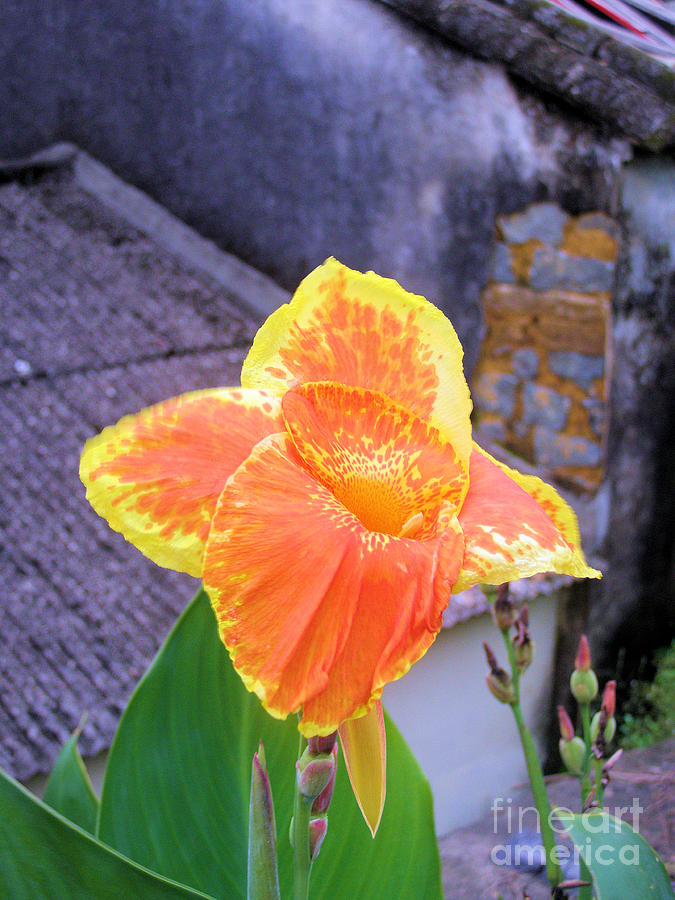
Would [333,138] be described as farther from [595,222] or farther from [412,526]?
[412,526]

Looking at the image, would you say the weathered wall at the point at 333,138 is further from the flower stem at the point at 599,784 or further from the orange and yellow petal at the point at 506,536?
the orange and yellow petal at the point at 506,536

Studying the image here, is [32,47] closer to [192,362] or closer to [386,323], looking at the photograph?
[192,362]

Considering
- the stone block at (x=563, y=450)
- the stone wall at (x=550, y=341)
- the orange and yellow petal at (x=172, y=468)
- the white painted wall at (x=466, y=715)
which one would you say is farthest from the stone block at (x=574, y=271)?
the orange and yellow petal at (x=172, y=468)

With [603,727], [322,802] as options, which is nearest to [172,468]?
[322,802]

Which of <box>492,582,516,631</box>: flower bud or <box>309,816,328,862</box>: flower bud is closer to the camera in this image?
<box>309,816,328,862</box>: flower bud

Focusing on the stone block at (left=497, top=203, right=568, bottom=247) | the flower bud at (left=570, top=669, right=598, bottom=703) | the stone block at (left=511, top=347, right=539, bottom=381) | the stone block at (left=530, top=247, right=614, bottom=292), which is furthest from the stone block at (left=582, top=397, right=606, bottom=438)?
the flower bud at (left=570, top=669, right=598, bottom=703)

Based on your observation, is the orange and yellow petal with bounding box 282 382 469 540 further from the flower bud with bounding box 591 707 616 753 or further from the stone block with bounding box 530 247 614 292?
the stone block with bounding box 530 247 614 292
